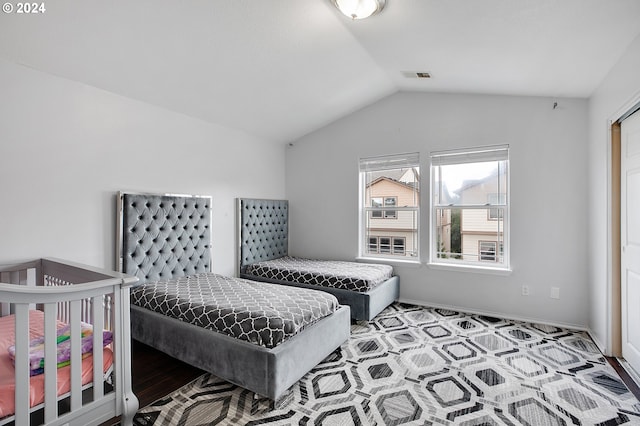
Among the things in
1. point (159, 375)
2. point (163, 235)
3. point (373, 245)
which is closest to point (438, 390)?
point (159, 375)

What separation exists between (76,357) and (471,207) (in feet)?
11.9

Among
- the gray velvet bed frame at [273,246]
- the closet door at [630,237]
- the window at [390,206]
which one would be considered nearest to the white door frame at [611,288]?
the closet door at [630,237]

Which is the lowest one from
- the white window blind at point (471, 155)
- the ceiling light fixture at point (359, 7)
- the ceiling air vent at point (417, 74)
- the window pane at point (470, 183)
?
the window pane at point (470, 183)

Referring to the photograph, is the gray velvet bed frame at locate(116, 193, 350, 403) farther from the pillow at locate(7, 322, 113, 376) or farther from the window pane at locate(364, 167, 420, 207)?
the window pane at locate(364, 167, 420, 207)

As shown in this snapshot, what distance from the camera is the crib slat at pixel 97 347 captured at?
1482 mm

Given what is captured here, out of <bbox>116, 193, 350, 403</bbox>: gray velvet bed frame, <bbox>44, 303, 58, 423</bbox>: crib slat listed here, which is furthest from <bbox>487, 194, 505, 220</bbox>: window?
<bbox>44, 303, 58, 423</bbox>: crib slat

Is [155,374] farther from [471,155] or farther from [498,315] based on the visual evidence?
[471,155]

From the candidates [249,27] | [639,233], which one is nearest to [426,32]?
[249,27]

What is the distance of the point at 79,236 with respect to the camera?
2.51 meters

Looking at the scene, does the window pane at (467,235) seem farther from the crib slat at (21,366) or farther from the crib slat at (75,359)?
the crib slat at (21,366)

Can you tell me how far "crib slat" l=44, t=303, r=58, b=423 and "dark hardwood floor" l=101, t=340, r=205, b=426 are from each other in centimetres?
60

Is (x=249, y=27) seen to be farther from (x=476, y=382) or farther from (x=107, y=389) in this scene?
(x=476, y=382)

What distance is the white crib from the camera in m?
1.24

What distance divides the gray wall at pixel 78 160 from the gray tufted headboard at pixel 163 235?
11 centimetres
